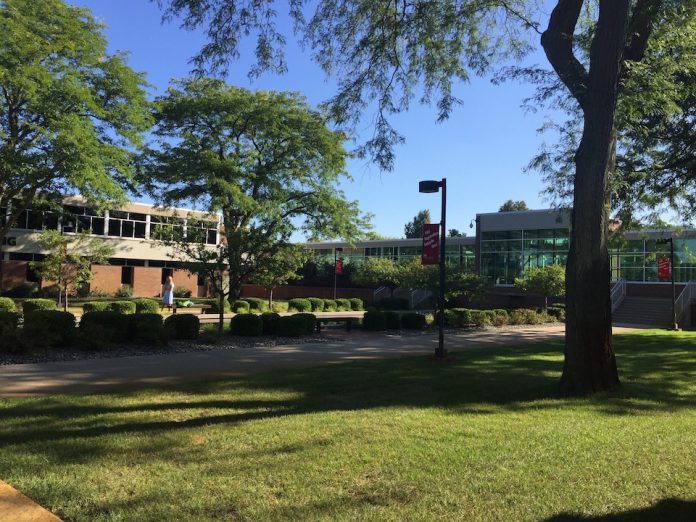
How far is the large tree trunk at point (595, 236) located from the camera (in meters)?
8.17

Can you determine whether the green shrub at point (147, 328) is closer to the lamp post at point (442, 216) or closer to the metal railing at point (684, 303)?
the lamp post at point (442, 216)

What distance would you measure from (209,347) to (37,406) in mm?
6694

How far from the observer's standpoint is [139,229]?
4478cm

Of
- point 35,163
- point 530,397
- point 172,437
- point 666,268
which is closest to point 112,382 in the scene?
point 172,437

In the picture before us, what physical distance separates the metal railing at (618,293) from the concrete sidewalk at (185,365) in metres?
21.7

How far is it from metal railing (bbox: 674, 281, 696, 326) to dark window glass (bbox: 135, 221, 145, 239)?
3735 cm

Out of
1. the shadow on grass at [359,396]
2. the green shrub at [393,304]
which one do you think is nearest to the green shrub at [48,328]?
the shadow on grass at [359,396]

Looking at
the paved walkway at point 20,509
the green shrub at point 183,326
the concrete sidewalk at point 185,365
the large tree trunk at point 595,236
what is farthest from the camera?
the green shrub at point 183,326

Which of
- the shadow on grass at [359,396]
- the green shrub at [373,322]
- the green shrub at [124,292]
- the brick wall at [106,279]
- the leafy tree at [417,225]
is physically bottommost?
the shadow on grass at [359,396]

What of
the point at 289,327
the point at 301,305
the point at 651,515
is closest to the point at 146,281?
the point at 301,305

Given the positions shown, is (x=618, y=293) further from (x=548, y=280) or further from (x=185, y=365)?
(x=185, y=365)

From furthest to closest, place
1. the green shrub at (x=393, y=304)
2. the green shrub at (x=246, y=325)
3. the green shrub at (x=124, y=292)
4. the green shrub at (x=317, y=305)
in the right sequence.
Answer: the green shrub at (x=124, y=292) < the green shrub at (x=393, y=304) < the green shrub at (x=317, y=305) < the green shrub at (x=246, y=325)

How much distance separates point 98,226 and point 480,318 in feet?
102

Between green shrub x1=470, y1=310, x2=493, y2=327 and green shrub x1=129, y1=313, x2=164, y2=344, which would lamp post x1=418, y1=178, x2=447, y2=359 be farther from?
green shrub x1=470, y1=310, x2=493, y2=327
